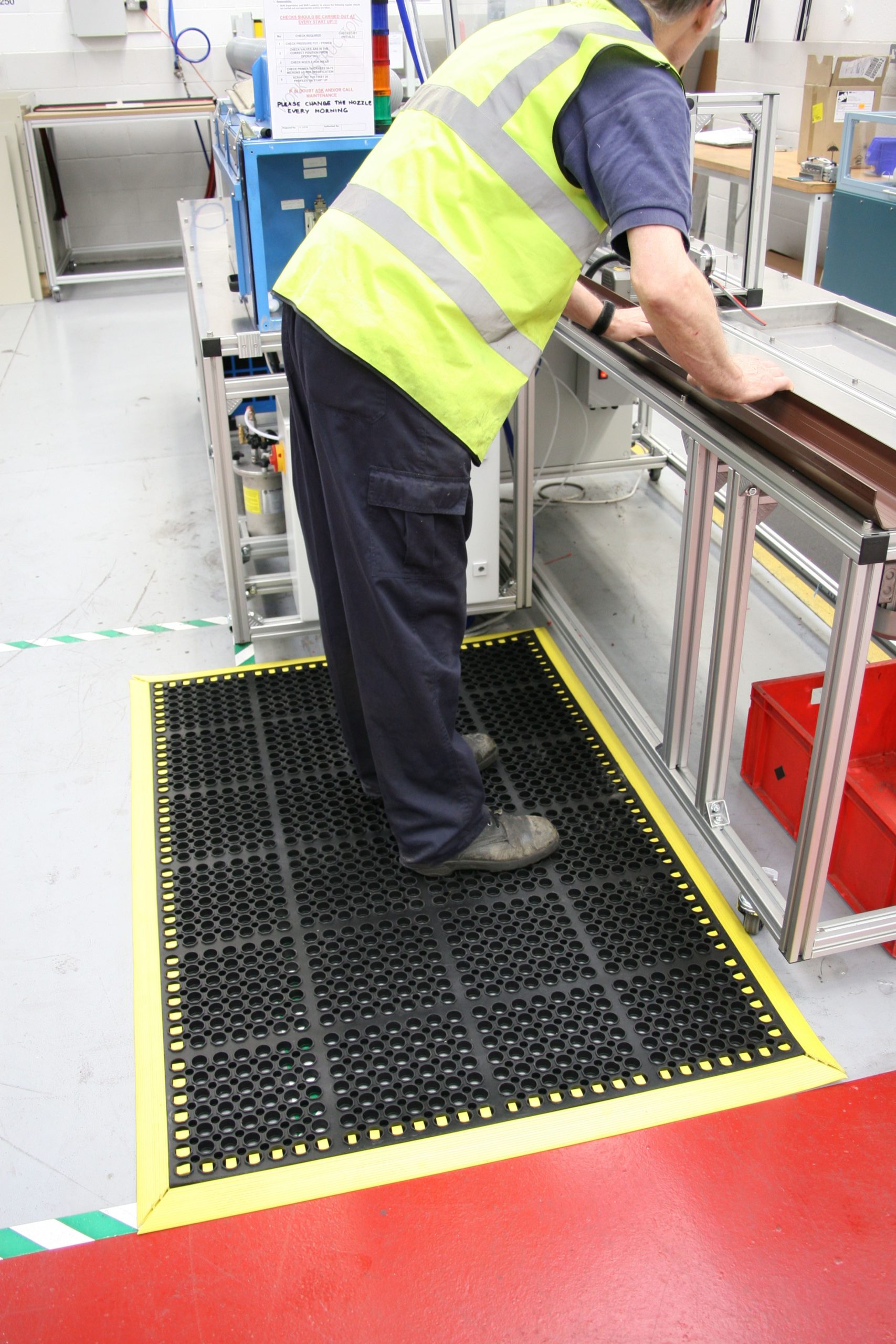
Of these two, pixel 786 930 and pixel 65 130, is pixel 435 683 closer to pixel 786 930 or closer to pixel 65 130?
pixel 786 930

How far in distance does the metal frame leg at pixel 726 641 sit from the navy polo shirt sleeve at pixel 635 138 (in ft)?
1.74

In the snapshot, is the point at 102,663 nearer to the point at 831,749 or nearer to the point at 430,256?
the point at 430,256

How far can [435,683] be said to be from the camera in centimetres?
182

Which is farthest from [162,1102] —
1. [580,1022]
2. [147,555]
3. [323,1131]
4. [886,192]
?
[886,192]

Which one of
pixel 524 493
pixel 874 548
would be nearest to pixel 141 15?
pixel 524 493

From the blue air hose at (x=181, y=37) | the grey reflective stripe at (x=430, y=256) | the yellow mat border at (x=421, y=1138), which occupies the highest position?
the blue air hose at (x=181, y=37)

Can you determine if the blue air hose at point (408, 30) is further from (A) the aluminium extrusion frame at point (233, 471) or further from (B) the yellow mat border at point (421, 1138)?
(B) the yellow mat border at point (421, 1138)

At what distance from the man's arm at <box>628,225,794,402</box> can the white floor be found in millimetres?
969

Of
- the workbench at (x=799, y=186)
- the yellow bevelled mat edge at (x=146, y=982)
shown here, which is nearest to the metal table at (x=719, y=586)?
Result: the yellow bevelled mat edge at (x=146, y=982)

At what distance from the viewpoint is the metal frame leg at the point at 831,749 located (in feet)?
4.92

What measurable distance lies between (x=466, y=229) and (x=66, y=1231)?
1.52 metres

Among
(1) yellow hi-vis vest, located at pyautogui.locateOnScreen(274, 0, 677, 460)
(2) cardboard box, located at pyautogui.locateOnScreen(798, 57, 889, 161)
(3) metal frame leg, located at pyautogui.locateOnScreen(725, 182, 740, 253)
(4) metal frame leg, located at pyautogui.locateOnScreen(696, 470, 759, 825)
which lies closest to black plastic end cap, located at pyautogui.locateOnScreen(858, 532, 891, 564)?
(4) metal frame leg, located at pyautogui.locateOnScreen(696, 470, 759, 825)

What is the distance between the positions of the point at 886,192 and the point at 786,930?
373 centimetres

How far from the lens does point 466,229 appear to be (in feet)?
5.00
